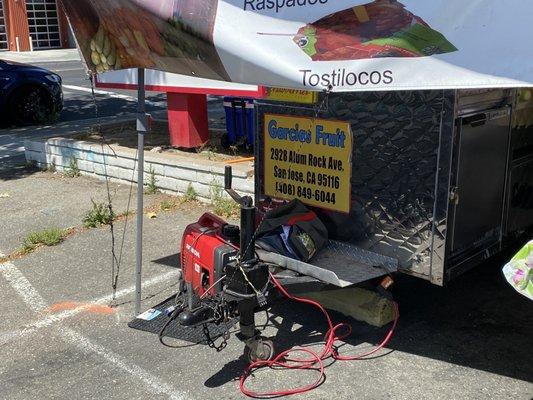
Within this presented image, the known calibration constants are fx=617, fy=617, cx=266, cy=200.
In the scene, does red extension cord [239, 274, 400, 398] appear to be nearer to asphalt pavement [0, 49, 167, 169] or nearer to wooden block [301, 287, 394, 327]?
wooden block [301, 287, 394, 327]

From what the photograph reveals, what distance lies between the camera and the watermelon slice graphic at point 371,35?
9.25 ft

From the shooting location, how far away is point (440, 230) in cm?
374

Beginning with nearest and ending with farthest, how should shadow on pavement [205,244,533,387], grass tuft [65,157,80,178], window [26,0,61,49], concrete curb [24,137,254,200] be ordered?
shadow on pavement [205,244,533,387]
concrete curb [24,137,254,200]
grass tuft [65,157,80,178]
window [26,0,61,49]

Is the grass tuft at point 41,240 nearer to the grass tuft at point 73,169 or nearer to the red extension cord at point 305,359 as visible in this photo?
the grass tuft at point 73,169

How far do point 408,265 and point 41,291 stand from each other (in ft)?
10.0

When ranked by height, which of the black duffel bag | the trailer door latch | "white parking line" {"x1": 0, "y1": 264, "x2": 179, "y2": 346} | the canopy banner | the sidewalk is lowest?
"white parking line" {"x1": 0, "y1": 264, "x2": 179, "y2": 346}

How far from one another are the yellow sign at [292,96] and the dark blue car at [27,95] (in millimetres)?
9786

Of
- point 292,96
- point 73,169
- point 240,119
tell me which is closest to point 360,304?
point 292,96

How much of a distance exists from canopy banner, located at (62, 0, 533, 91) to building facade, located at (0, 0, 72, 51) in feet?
102

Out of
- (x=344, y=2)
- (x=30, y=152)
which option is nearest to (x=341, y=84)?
(x=344, y=2)

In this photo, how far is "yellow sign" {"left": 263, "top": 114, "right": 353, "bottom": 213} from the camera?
4.14 metres

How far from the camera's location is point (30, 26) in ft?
108

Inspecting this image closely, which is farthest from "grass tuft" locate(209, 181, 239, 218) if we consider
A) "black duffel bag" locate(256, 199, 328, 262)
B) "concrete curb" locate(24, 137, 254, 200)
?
"black duffel bag" locate(256, 199, 328, 262)

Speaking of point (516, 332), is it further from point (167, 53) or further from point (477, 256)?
point (167, 53)
